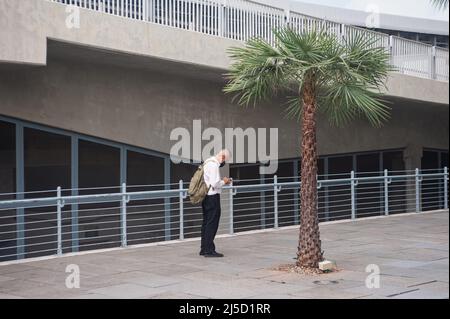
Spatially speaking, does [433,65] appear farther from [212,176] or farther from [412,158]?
[212,176]

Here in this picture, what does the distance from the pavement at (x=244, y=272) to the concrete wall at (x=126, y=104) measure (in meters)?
3.76

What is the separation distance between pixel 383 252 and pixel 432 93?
34.8 feet

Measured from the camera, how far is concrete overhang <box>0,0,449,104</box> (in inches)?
448

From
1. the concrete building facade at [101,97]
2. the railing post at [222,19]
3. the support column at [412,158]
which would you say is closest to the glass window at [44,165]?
the concrete building facade at [101,97]

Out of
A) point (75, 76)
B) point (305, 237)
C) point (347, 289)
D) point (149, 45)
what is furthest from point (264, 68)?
point (75, 76)

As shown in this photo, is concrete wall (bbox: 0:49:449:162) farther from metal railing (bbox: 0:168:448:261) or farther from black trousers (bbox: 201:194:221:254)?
black trousers (bbox: 201:194:221:254)

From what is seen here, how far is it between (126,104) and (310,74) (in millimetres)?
6503

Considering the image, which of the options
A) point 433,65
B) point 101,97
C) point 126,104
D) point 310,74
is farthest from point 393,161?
point 310,74

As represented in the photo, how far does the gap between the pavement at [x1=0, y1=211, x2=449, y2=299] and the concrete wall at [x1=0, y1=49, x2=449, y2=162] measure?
148 inches

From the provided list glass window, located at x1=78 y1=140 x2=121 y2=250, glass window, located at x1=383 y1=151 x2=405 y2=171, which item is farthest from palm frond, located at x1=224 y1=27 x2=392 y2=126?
glass window, located at x1=383 y1=151 x2=405 y2=171

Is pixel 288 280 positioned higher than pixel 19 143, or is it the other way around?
pixel 19 143

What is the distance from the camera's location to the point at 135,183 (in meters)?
15.7

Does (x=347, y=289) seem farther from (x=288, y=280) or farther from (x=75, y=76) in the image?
(x=75, y=76)

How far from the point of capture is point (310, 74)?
9281 mm
